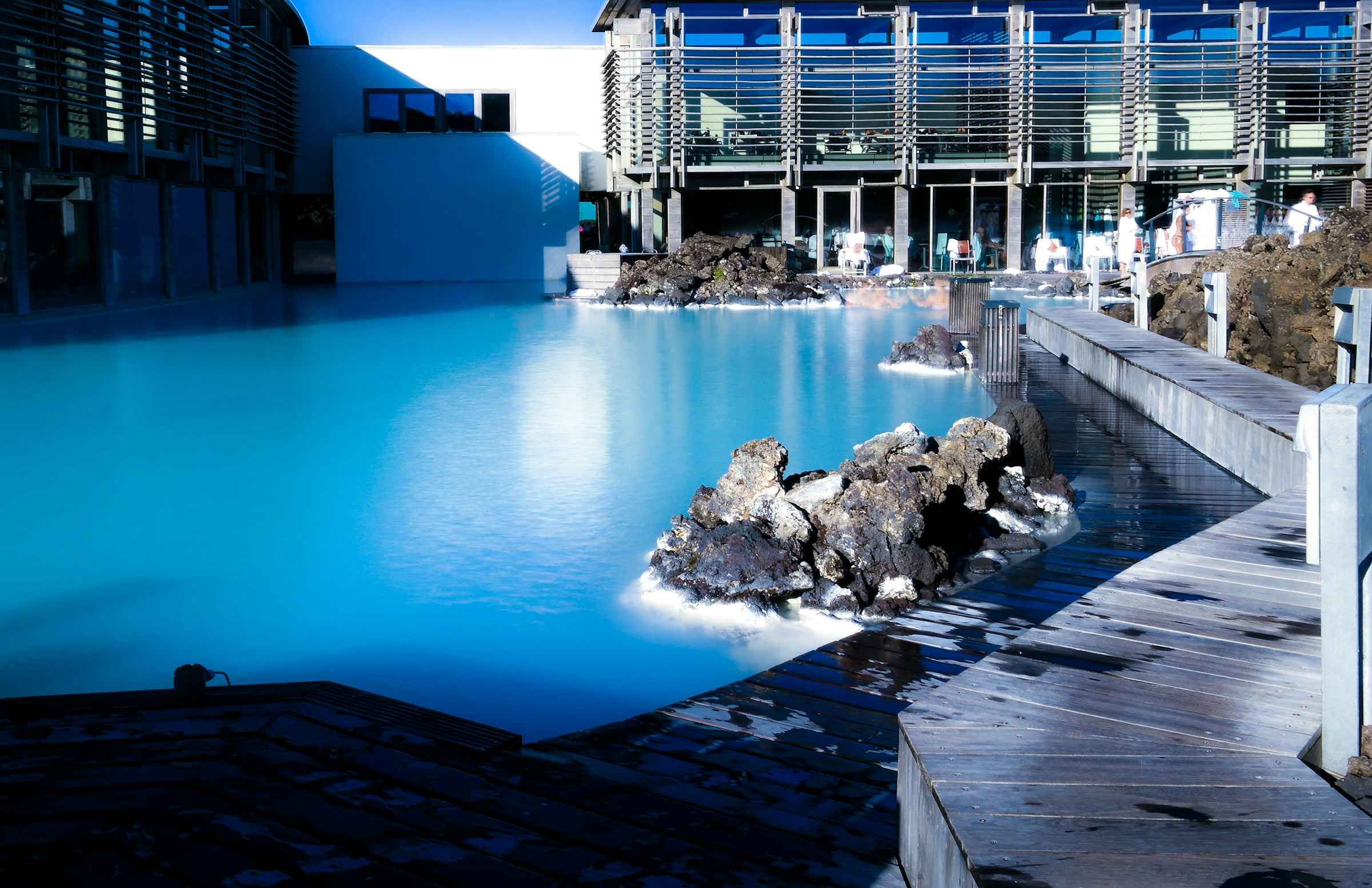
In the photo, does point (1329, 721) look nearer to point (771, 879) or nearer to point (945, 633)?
point (771, 879)

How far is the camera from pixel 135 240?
22234 millimetres

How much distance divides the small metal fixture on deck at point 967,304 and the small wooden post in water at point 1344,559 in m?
13.2

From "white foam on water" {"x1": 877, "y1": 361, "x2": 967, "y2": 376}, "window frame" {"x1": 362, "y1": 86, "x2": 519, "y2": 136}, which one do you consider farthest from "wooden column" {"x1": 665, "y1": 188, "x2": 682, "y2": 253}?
"white foam on water" {"x1": 877, "y1": 361, "x2": 967, "y2": 376}

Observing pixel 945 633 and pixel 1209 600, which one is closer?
pixel 1209 600

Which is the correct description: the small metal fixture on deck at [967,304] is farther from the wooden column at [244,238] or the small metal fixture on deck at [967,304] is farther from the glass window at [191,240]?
the wooden column at [244,238]

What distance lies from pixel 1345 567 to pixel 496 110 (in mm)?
32031

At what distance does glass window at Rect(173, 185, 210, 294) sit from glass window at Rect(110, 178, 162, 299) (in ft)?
2.16

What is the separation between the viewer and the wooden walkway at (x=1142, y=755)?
2.24 meters

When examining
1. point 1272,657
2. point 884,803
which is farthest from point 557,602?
point 1272,657

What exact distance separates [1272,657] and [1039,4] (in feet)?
92.7

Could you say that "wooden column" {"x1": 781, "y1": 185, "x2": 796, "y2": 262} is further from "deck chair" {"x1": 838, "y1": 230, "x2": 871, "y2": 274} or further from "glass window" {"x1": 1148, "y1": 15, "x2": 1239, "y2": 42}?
"glass window" {"x1": 1148, "y1": 15, "x2": 1239, "y2": 42}

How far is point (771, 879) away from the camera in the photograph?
107 inches

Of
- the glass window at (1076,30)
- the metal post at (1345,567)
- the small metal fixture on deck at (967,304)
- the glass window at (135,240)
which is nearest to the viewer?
the metal post at (1345,567)

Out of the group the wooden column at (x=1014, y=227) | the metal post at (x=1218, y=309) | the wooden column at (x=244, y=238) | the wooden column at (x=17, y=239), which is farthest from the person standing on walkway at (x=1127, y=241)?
the wooden column at (x=244, y=238)
